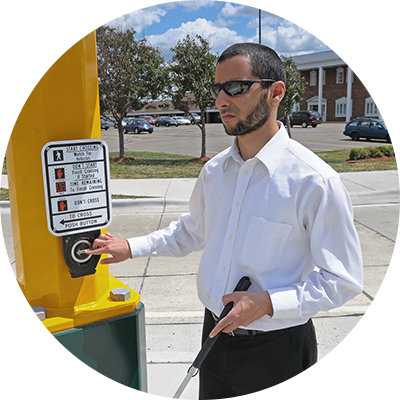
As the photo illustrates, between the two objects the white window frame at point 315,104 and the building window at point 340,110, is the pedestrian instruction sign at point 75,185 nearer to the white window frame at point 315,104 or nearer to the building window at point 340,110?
the building window at point 340,110

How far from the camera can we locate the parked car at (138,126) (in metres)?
35.7

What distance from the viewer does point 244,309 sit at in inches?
55.3

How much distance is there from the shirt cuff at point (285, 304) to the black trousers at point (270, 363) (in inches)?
9.3

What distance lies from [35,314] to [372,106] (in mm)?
50483

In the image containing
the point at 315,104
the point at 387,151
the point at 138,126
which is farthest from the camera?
the point at 315,104

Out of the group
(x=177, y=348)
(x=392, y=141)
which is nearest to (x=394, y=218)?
(x=177, y=348)

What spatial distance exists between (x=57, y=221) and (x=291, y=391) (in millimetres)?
1073

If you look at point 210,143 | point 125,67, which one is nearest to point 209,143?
point 210,143

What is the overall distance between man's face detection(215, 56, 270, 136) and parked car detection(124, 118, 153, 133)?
34.7m

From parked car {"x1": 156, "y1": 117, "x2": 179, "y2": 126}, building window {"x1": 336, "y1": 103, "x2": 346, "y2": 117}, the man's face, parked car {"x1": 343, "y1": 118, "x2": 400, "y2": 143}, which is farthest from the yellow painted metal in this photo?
building window {"x1": 336, "y1": 103, "x2": 346, "y2": 117}

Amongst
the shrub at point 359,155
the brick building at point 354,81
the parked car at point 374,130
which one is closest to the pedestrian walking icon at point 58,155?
the shrub at point 359,155

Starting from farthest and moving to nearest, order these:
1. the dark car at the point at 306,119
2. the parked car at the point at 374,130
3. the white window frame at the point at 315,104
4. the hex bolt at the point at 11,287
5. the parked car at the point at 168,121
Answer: the white window frame at the point at 315,104 → the parked car at the point at 168,121 → the dark car at the point at 306,119 → the parked car at the point at 374,130 → the hex bolt at the point at 11,287

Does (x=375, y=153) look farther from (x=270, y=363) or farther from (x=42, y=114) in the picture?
(x=42, y=114)

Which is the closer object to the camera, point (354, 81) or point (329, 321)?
point (329, 321)
